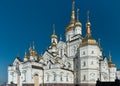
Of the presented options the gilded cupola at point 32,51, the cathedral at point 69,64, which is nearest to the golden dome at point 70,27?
the cathedral at point 69,64

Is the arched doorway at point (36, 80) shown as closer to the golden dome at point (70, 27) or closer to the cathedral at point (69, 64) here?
the cathedral at point (69, 64)

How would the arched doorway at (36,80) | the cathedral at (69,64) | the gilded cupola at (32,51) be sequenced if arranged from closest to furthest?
the cathedral at (69,64) < the arched doorway at (36,80) < the gilded cupola at (32,51)

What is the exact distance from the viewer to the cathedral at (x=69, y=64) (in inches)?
1558

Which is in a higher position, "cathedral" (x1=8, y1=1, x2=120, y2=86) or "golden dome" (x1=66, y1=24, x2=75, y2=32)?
"golden dome" (x1=66, y1=24, x2=75, y2=32)

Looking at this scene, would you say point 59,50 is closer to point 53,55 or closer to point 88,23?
point 53,55

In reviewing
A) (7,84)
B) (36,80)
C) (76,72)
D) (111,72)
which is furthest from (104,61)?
(7,84)

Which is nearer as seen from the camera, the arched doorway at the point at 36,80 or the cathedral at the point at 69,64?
the cathedral at the point at 69,64

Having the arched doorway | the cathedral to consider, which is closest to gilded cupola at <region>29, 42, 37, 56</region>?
the cathedral

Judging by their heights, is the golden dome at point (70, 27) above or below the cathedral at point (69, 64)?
above

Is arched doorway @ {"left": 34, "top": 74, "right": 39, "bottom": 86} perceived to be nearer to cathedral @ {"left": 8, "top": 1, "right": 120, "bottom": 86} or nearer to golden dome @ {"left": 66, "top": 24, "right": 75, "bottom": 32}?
cathedral @ {"left": 8, "top": 1, "right": 120, "bottom": 86}

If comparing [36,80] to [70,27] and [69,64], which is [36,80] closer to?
[69,64]

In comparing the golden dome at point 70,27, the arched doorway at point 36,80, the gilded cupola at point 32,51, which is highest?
the golden dome at point 70,27

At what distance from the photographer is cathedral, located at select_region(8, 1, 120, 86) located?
3956cm

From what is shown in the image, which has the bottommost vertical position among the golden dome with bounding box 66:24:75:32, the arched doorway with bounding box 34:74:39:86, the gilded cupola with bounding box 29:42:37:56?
the arched doorway with bounding box 34:74:39:86
